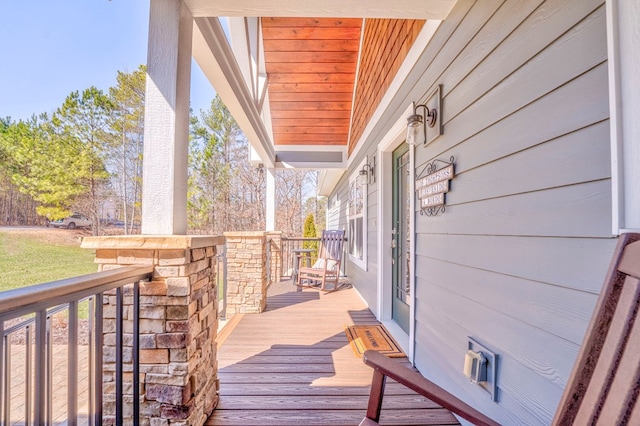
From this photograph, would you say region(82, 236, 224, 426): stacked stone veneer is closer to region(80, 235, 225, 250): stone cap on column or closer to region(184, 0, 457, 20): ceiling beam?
region(80, 235, 225, 250): stone cap on column

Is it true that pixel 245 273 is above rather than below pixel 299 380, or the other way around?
above

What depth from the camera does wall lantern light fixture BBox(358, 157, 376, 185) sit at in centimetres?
397

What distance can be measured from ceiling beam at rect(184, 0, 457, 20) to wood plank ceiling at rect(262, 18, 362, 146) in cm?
324

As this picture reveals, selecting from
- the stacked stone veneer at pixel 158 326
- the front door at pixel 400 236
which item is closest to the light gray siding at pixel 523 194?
the front door at pixel 400 236

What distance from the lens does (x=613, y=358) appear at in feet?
Result: 2.33

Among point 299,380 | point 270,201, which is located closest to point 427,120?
point 299,380

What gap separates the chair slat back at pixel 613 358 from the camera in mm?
664

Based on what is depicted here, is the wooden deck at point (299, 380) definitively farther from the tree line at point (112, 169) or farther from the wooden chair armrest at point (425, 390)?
the tree line at point (112, 169)

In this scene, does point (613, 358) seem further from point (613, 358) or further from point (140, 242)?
point (140, 242)

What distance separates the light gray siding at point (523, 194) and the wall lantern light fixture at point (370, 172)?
199cm

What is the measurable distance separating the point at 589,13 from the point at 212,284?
2.10 metres

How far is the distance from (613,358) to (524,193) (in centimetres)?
68

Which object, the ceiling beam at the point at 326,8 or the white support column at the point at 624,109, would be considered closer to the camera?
the white support column at the point at 624,109

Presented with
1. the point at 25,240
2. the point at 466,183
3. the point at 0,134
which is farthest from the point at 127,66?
the point at 466,183
